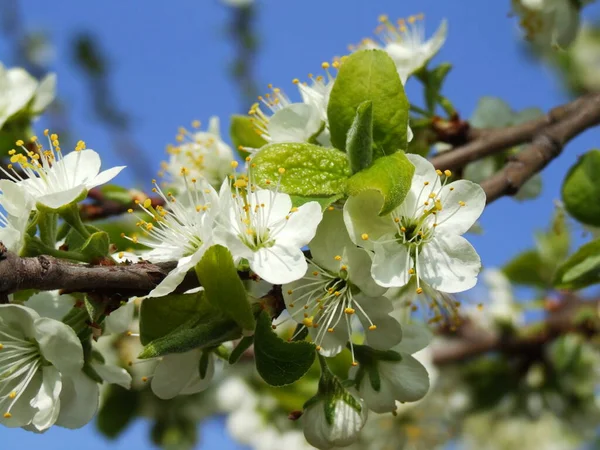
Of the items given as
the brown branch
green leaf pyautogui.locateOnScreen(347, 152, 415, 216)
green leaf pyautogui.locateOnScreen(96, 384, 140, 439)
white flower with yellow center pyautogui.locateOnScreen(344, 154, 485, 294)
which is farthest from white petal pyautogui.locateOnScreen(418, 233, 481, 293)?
green leaf pyautogui.locateOnScreen(96, 384, 140, 439)

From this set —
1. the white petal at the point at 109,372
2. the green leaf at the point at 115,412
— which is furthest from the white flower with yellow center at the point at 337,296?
the green leaf at the point at 115,412

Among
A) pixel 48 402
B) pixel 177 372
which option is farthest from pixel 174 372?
pixel 48 402

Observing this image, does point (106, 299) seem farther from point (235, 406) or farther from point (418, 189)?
point (235, 406)

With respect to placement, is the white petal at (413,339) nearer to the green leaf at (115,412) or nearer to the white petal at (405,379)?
the white petal at (405,379)

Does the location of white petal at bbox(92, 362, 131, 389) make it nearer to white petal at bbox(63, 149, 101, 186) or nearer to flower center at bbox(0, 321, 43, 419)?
flower center at bbox(0, 321, 43, 419)

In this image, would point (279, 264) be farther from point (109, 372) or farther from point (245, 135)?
point (245, 135)
